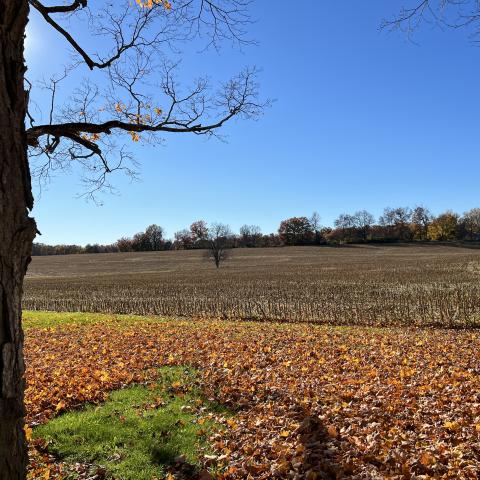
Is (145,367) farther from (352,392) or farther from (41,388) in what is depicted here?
(352,392)

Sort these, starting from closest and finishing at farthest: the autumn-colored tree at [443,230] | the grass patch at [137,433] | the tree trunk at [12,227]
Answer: the tree trunk at [12,227] → the grass patch at [137,433] → the autumn-colored tree at [443,230]

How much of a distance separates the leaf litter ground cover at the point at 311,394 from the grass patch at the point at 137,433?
0.91ft

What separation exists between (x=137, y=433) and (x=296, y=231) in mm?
131919

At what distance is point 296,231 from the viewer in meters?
137

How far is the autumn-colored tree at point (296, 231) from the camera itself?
133125 millimetres

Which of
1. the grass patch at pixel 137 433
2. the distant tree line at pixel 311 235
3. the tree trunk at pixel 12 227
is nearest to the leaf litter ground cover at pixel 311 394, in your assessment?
the grass patch at pixel 137 433

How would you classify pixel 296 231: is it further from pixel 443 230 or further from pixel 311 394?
pixel 311 394

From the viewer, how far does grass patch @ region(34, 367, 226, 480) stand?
573cm

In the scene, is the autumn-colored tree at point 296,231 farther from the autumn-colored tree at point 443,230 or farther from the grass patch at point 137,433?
the grass patch at point 137,433

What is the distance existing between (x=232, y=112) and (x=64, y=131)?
378cm

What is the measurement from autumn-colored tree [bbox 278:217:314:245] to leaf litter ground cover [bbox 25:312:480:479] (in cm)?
12006

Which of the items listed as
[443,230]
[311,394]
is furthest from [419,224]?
[311,394]

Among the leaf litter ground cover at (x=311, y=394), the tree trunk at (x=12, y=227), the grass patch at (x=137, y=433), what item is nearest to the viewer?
the tree trunk at (x=12, y=227)

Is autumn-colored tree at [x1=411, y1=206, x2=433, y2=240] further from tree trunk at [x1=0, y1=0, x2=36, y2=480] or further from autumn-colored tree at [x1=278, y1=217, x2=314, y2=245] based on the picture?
tree trunk at [x1=0, y1=0, x2=36, y2=480]
